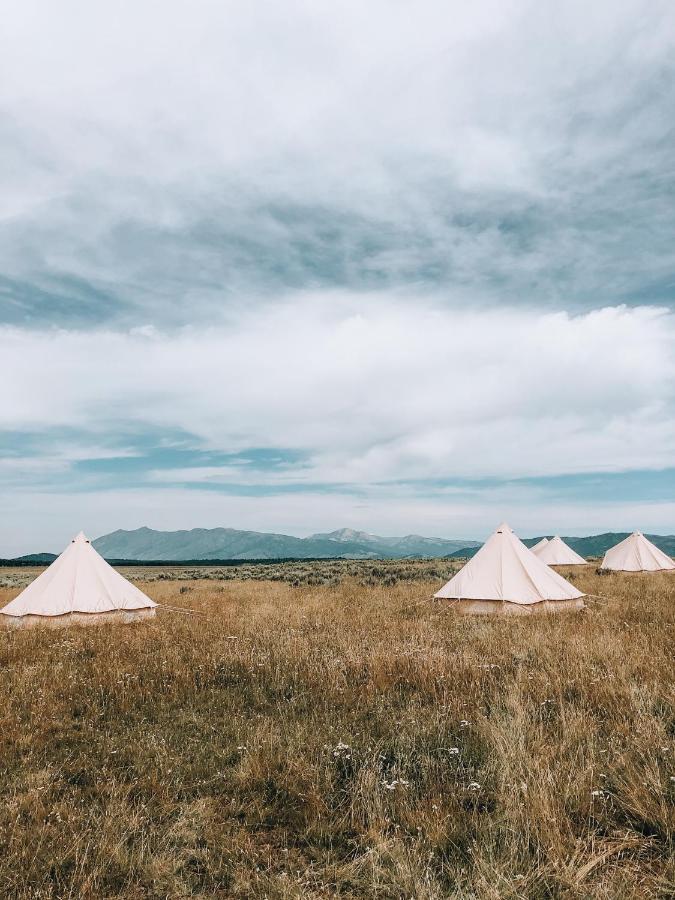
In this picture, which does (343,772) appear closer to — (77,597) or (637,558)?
(77,597)

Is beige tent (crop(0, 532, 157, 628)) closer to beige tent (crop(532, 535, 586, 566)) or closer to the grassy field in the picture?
the grassy field

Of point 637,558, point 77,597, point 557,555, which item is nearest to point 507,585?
point 77,597

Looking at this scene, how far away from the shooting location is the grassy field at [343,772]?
353 centimetres

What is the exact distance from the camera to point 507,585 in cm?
1484

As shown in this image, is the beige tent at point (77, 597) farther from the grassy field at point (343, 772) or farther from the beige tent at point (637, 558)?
the beige tent at point (637, 558)

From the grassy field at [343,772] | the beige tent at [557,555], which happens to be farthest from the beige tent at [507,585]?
the beige tent at [557,555]

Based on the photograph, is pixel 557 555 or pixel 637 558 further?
pixel 557 555

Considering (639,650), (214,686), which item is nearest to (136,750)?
(214,686)

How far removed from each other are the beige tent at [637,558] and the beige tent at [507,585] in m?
17.0

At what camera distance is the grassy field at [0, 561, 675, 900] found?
3.53 metres

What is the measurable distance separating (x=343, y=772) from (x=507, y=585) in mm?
10938

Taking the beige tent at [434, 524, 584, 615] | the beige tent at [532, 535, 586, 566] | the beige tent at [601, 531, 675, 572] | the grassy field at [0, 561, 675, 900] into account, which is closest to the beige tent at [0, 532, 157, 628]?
the grassy field at [0, 561, 675, 900]

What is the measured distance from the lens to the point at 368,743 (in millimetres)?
5551

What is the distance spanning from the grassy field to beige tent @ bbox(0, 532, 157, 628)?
466cm
